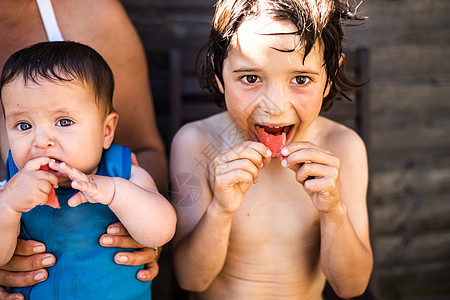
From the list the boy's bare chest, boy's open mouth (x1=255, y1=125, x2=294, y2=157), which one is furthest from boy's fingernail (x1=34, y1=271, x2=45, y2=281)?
boy's open mouth (x1=255, y1=125, x2=294, y2=157)

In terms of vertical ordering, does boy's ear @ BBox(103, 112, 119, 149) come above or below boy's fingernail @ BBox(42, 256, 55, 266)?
above

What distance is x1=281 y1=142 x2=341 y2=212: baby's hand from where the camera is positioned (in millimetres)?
1335

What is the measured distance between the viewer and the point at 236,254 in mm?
1643

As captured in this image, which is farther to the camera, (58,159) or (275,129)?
(275,129)

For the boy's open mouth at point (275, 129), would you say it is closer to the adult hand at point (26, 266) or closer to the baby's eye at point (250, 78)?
the baby's eye at point (250, 78)

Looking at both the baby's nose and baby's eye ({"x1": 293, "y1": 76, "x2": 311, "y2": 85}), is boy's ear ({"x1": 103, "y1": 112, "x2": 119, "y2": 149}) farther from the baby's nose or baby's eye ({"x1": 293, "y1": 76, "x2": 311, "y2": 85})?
baby's eye ({"x1": 293, "y1": 76, "x2": 311, "y2": 85})

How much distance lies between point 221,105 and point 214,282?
2.26 ft

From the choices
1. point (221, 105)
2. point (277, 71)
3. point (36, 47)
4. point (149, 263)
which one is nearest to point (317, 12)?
point (277, 71)

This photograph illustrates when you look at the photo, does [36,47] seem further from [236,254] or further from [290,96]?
[236,254]

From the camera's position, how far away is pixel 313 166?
4.42 ft

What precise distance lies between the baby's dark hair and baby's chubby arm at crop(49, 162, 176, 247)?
252 mm

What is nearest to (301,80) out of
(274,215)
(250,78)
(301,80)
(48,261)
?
(301,80)

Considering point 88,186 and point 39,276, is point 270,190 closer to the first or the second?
point 88,186

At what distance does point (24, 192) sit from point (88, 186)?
167mm
